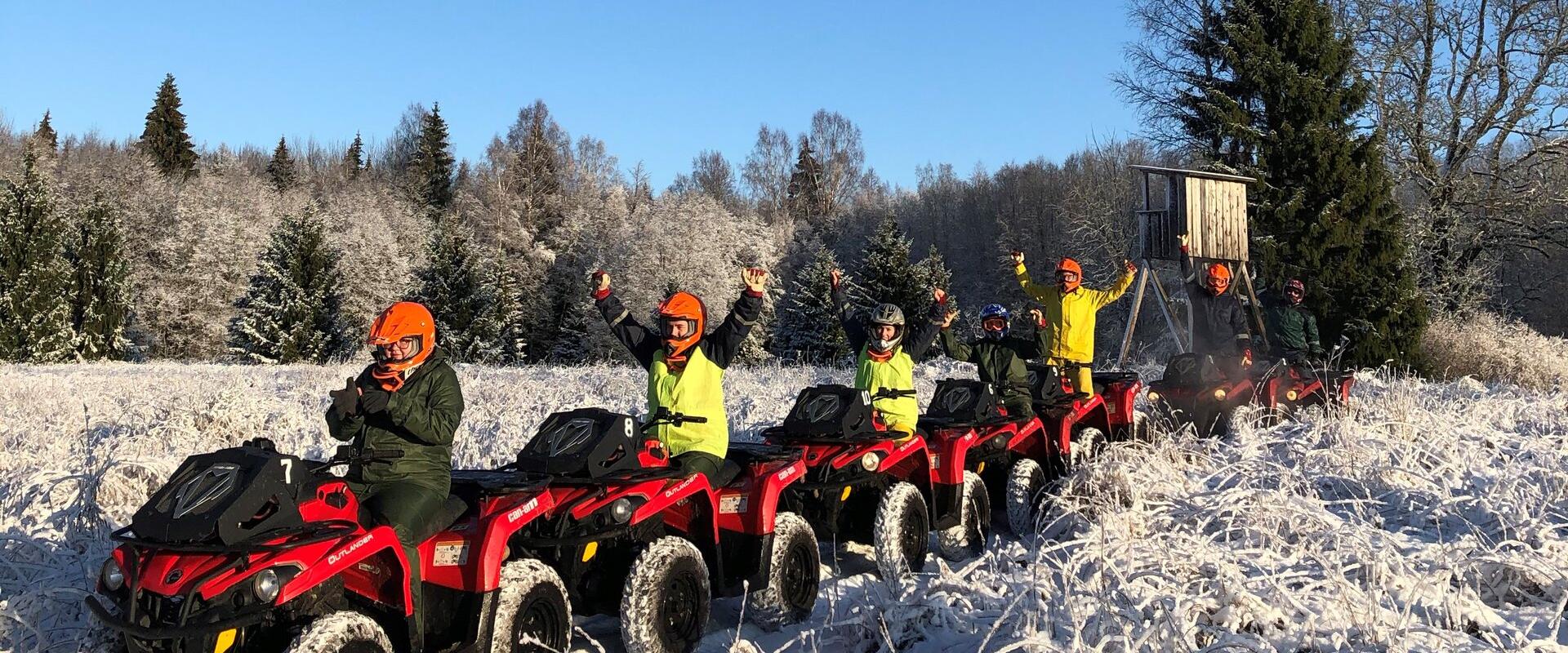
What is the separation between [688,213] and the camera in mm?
48344

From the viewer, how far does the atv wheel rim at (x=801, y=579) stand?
6133 mm

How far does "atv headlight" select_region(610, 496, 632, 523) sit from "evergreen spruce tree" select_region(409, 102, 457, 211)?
6220 centimetres

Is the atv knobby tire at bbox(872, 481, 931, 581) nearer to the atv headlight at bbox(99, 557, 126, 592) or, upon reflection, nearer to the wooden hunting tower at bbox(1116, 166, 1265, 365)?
the atv headlight at bbox(99, 557, 126, 592)

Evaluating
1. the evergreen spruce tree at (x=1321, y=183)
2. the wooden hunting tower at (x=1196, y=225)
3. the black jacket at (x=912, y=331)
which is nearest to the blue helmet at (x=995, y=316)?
the black jacket at (x=912, y=331)

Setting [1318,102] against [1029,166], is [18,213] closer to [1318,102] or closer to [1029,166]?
[1318,102]

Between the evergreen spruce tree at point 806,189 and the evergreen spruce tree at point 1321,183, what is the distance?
151 feet

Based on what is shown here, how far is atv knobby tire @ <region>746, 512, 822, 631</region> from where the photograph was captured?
19.3ft

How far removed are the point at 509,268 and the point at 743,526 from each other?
4225 centimetres

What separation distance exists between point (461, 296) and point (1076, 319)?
3339 centimetres

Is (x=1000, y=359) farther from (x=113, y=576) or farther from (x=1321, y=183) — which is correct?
(x=1321, y=183)

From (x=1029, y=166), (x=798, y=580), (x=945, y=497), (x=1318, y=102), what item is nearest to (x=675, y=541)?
(x=798, y=580)

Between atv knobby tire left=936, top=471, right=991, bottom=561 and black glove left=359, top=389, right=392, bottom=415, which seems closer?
black glove left=359, top=389, right=392, bottom=415

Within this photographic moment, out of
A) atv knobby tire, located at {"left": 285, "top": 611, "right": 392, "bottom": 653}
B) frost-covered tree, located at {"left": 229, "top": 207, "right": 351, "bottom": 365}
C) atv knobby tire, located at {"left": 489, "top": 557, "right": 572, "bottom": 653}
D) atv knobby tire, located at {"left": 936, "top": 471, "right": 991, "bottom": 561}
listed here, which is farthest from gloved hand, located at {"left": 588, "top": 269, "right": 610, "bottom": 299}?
frost-covered tree, located at {"left": 229, "top": 207, "right": 351, "bottom": 365}

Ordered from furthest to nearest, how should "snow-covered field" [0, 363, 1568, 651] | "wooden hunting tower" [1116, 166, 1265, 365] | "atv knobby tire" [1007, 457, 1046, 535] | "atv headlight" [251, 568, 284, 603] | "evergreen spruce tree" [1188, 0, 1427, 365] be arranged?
"evergreen spruce tree" [1188, 0, 1427, 365], "wooden hunting tower" [1116, 166, 1265, 365], "atv knobby tire" [1007, 457, 1046, 535], "snow-covered field" [0, 363, 1568, 651], "atv headlight" [251, 568, 284, 603]
